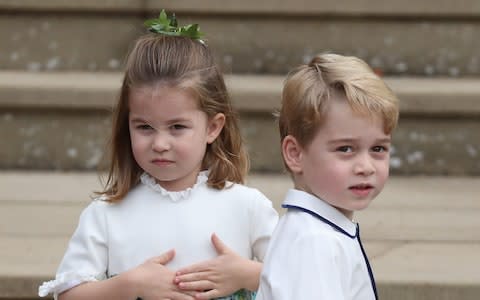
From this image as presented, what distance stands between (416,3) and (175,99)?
2426 mm

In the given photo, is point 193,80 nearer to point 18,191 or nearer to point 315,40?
point 18,191

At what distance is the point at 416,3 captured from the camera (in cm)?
482

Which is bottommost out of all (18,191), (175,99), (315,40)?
(18,191)

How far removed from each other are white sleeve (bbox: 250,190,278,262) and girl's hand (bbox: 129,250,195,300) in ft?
0.71

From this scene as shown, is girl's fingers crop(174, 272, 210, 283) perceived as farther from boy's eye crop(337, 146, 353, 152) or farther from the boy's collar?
boy's eye crop(337, 146, 353, 152)

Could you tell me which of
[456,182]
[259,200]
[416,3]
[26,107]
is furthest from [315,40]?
[259,200]

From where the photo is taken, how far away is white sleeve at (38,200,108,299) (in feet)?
8.74

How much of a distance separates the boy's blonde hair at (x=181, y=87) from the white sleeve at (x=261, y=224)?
0.10 m

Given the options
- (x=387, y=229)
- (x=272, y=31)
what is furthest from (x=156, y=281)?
(x=272, y=31)

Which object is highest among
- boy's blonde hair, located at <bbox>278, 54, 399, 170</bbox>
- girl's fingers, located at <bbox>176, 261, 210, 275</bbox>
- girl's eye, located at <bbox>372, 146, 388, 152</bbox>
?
boy's blonde hair, located at <bbox>278, 54, 399, 170</bbox>

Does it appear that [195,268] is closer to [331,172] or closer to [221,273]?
[221,273]

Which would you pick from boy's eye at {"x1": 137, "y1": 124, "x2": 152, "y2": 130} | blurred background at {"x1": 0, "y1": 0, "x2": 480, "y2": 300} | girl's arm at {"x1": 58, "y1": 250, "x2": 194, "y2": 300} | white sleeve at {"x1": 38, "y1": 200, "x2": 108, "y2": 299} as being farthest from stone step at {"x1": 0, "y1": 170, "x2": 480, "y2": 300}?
boy's eye at {"x1": 137, "y1": 124, "x2": 152, "y2": 130}

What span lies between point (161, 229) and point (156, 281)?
0.13m

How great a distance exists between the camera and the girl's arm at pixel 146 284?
8.52ft
